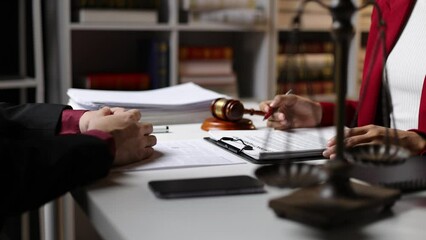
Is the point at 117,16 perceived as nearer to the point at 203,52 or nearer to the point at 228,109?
the point at 203,52

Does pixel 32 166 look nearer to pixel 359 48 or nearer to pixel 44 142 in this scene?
pixel 44 142

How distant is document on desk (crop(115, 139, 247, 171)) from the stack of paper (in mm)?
226

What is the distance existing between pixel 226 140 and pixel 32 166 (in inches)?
18.0

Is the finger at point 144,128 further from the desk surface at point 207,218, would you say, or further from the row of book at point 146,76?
the row of book at point 146,76

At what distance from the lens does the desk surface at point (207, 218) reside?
26.0 inches

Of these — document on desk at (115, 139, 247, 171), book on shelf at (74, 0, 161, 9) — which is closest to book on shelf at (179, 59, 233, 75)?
book on shelf at (74, 0, 161, 9)

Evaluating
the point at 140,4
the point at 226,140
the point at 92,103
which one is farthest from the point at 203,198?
the point at 140,4

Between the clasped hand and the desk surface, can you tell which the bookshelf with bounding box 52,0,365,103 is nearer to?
the clasped hand

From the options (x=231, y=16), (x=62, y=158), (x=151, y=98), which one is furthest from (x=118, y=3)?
(x=62, y=158)

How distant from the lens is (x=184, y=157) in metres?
1.03

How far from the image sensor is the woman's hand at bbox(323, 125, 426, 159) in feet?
3.42

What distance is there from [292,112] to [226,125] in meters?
0.16

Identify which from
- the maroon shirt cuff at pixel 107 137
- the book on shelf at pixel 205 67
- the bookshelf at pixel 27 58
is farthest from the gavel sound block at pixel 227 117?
the book on shelf at pixel 205 67

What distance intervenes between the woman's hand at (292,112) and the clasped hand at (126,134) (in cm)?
36
